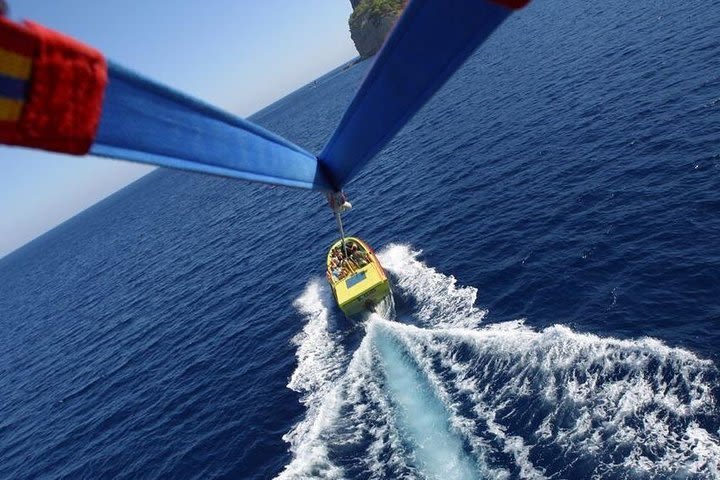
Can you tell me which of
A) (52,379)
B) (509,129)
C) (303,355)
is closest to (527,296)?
(303,355)

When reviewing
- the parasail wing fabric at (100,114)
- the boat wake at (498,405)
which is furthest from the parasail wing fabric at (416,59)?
the boat wake at (498,405)

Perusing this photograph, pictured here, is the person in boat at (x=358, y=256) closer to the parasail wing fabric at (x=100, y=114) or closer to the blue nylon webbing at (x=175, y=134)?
the blue nylon webbing at (x=175, y=134)

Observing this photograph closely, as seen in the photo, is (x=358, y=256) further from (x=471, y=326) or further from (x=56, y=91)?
(x=56, y=91)

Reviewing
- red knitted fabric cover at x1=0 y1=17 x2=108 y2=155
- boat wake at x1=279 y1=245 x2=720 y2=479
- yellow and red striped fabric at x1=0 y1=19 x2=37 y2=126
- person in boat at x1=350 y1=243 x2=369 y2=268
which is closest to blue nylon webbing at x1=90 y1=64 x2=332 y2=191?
red knitted fabric cover at x1=0 y1=17 x2=108 y2=155

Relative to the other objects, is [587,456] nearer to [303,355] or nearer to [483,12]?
[483,12]

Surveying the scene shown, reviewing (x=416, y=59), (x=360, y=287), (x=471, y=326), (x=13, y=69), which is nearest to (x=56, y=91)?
(x=13, y=69)

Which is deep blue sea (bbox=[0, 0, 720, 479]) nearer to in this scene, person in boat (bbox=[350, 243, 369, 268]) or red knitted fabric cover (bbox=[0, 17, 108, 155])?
person in boat (bbox=[350, 243, 369, 268])

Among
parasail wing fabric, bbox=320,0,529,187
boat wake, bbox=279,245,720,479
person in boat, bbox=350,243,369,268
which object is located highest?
parasail wing fabric, bbox=320,0,529,187

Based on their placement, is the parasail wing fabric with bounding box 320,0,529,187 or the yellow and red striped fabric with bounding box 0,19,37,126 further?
the parasail wing fabric with bounding box 320,0,529,187
